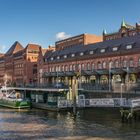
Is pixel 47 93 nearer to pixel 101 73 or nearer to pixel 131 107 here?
pixel 101 73

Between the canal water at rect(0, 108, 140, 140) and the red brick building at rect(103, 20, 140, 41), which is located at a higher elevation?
the red brick building at rect(103, 20, 140, 41)

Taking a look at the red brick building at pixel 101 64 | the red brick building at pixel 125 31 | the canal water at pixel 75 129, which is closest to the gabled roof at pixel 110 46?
the red brick building at pixel 101 64

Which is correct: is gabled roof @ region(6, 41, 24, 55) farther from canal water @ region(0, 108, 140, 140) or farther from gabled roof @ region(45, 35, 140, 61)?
canal water @ region(0, 108, 140, 140)

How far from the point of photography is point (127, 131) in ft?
117

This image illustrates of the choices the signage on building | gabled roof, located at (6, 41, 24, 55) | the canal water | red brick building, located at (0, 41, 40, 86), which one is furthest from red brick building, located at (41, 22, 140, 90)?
gabled roof, located at (6, 41, 24, 55)

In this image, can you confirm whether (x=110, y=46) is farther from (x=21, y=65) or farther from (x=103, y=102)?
(x=21, y=65)

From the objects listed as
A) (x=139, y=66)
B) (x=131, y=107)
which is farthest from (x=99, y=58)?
(x=131, y=107)

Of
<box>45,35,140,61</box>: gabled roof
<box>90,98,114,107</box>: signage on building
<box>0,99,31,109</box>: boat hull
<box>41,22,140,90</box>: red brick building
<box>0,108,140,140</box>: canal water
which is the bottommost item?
<box>0,108,140,140</box>: canal water

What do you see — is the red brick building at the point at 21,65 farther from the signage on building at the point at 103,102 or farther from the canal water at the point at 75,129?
the canal water at the point at 75,129

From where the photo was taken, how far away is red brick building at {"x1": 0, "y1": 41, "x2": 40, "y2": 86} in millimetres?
126875

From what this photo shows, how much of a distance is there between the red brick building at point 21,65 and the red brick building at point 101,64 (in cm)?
2095

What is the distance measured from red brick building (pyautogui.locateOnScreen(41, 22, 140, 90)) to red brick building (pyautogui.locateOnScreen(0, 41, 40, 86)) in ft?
68.7

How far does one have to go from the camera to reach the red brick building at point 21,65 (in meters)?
127

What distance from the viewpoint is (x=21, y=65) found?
5251 inches
